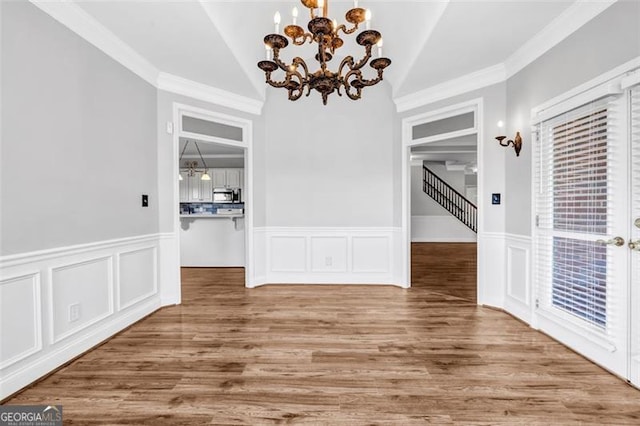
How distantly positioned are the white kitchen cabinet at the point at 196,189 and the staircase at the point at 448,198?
22.4 ft

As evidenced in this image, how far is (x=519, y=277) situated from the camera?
346 cm

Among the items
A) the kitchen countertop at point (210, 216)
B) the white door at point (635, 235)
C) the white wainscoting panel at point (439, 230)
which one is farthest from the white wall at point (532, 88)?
the white wainscoting panel at point (439, 230)

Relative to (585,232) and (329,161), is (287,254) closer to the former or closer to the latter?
(329,161)

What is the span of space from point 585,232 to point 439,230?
8031mm

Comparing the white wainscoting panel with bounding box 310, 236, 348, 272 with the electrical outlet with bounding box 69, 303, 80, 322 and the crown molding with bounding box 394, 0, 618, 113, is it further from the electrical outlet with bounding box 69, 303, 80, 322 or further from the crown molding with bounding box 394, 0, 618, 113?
the electrical outlet with bounding box 69, 303, 80, 322

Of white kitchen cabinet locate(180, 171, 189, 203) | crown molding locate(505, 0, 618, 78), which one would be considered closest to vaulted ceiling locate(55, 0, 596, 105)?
crown molding locate(505, 0, 618, 78)

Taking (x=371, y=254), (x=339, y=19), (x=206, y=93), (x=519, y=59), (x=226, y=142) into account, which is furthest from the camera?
(x=371, y=254)

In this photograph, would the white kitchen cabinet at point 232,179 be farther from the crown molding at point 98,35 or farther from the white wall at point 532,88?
the white wall at point 532,88

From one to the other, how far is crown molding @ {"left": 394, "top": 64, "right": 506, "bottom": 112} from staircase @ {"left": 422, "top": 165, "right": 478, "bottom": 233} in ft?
21.4

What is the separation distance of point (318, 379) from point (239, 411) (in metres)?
0.56

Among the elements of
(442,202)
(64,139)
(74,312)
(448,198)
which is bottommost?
→ (74,312)

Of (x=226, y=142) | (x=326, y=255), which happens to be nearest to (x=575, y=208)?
(x=326, y=255)

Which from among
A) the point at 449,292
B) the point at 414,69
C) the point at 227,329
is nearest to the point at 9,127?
the point at 227,329

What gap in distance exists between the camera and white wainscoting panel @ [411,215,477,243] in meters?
10.4
